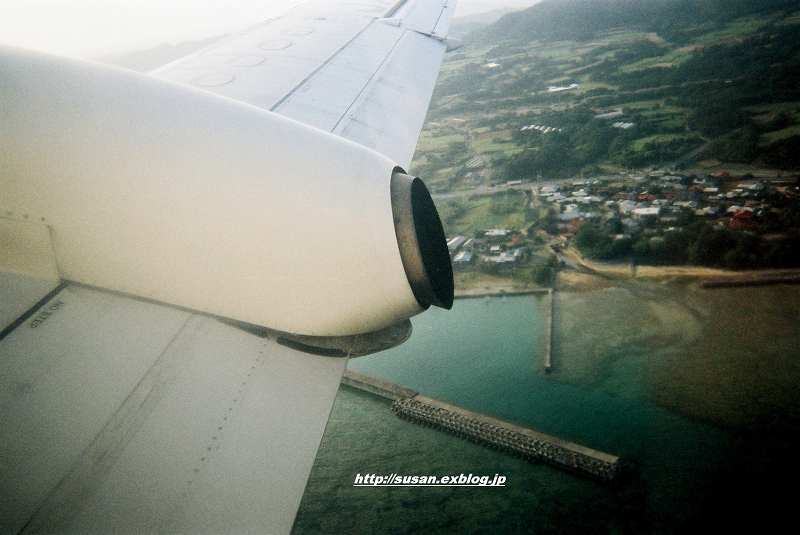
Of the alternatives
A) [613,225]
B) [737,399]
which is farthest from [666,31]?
[737,399]

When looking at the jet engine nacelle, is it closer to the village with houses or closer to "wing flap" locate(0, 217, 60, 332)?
"wing flap" locate(0, 217, 60, 332)

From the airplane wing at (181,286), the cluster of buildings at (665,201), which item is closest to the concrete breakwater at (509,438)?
the airplane wing at (181,286)

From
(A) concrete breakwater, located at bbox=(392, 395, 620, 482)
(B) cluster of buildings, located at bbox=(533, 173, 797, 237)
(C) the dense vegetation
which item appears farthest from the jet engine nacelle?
(C) the dense vegetation

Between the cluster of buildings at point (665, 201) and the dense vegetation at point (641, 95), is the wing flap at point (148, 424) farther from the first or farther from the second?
the dense vegetation at point (641, 95)

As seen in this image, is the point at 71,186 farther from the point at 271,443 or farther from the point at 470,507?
the point at 470,507

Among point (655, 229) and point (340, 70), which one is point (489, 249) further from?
point (340, 70)

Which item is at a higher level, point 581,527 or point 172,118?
point 172,118
